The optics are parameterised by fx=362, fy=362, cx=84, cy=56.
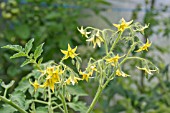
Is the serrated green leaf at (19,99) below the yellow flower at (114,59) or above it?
below

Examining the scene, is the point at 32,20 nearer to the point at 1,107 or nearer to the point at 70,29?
the point at 70,29

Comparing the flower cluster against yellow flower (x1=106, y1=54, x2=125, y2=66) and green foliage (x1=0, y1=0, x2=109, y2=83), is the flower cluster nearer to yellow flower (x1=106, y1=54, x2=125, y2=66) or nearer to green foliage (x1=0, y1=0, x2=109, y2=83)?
yellow flower (x1=106, y1=54, x2=125, y2=66)

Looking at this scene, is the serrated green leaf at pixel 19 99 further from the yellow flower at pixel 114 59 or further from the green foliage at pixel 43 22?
the green foliage at pixel 43 22

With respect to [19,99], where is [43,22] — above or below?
above

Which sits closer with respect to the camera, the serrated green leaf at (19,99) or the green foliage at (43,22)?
the serrated green leaf at (19,99)

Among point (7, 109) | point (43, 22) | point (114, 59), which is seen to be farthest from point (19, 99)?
point (43, 22)

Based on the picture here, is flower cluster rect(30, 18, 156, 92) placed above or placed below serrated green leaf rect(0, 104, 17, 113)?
above

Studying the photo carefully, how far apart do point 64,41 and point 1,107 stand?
0.94 metres

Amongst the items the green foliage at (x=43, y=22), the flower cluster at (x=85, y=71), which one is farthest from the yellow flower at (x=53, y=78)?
the green foliage at (x=43, y=22)

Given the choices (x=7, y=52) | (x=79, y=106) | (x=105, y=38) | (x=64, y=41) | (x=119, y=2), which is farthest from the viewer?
(x=119, y=2)

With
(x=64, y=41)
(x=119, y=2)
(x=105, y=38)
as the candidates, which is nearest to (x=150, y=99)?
(x=64, y=41)

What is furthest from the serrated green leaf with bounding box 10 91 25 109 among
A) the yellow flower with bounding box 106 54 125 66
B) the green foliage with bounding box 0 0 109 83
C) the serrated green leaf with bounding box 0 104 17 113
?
the green foliage with bounding box 0 0 109 83

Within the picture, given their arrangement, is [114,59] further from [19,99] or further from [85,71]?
[19,99]

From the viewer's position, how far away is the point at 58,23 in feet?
5.12
